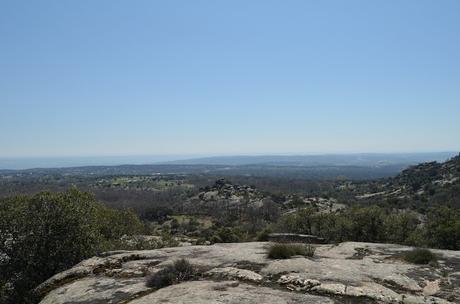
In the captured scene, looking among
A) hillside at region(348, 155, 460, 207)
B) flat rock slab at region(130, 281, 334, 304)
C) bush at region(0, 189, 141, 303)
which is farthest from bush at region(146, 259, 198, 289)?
hillside at region(348, 155, 460, 207)

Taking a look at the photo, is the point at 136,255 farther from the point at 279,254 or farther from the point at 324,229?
the point at 324,229

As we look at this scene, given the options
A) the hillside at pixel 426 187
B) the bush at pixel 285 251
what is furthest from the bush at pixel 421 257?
the hillside at pixel 426 187

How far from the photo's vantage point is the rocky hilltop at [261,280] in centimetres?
1246

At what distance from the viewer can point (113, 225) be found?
50000 millimetres

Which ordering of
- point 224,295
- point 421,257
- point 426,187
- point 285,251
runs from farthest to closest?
point 426,187
point 421,257
point 285,251
point 224,295

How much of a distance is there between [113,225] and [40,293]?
3390 centimetres

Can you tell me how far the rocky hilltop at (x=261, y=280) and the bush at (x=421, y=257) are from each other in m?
0.35

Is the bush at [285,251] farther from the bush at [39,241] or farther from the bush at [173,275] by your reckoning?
the bush at [39,241]

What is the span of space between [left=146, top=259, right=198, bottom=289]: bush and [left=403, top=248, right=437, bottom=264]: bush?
9171 millimetres

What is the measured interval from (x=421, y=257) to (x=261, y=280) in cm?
763

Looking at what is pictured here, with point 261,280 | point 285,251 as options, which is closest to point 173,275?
point 261,280

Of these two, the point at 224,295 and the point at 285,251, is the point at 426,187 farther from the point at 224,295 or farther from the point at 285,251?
the point at 224,295

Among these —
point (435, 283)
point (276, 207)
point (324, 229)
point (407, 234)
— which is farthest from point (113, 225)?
point (276, 207)

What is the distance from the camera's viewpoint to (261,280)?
14062 millimetres
